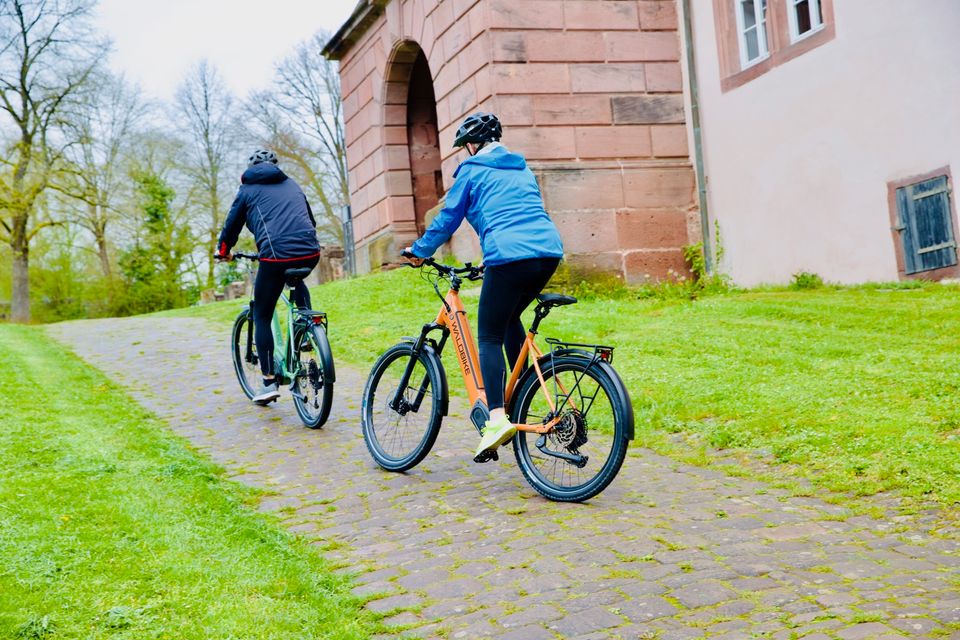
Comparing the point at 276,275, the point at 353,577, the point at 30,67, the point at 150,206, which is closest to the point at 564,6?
the point at 276,275

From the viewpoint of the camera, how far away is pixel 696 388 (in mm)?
7941

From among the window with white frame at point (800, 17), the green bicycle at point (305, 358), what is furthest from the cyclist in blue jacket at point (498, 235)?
the window with white frame at point (800, 17)

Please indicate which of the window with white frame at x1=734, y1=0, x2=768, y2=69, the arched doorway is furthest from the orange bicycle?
the arched doorway

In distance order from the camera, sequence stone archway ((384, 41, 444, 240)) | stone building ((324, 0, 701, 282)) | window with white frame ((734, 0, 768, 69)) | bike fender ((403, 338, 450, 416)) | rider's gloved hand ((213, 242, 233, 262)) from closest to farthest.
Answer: bike fender ((403, 338, 450, 416)) → rider's gloved hand ((213, 242, 233, 262)) → window with white frame ((734, 0, 768, 69)) → stone building ((324, 0, 701, 282)) → stone archway ((384, 41, 444, 240))

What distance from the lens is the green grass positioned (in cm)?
383

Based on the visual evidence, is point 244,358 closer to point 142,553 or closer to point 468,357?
point 468,357

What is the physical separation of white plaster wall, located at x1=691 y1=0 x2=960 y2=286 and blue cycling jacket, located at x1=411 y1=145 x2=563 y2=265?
8.11 meters

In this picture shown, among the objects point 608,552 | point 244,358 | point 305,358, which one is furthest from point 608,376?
point 244,358

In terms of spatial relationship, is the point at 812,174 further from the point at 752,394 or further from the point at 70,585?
the point at 70,585

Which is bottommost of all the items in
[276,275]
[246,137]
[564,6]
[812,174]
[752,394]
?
[752,394]

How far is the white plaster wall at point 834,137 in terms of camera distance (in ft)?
40.0

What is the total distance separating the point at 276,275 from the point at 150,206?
116ft

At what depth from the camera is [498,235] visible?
5.48 m

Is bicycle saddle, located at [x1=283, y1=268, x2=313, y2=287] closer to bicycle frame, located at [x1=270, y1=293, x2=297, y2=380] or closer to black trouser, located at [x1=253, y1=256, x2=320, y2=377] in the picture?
black trouser, located at [x1=253, y1=256, x2=320, y2=377]
